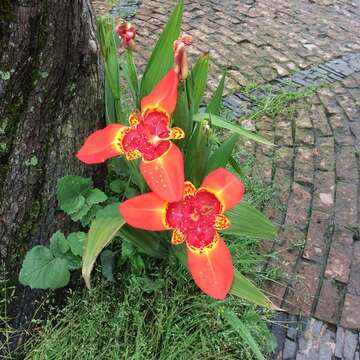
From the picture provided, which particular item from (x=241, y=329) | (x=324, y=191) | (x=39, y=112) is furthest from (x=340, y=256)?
(x=39, y=112)

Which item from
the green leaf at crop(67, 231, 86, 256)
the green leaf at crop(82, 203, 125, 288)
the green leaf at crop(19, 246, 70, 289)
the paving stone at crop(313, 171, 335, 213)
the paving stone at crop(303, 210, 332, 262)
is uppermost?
the green leaf at crop(82, 203, 125, 288)

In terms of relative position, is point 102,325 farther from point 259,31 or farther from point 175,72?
point 259,31

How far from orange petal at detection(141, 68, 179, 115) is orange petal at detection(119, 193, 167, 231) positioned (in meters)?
0.27

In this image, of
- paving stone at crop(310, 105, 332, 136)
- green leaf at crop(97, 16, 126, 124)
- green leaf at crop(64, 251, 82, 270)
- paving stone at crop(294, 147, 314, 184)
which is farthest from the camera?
paving stone at crop(310, 105, 332, 136)

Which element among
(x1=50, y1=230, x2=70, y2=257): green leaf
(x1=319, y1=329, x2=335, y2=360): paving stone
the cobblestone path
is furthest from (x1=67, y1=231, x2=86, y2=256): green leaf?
(x1=319, y1=329, x2=335, y2=360): paving stone

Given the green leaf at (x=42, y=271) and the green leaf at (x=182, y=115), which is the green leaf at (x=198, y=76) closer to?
the green leaf at (x=182, y=115)

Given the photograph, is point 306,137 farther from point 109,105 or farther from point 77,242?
point 77,242

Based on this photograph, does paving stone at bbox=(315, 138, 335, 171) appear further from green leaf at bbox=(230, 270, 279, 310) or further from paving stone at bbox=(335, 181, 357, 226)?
green leaf at bbox=(230, 270, 279, 310)

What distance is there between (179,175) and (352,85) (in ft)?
9.57

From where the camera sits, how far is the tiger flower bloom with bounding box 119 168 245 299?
1.53m

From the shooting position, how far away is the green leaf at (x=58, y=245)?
198 centimetres

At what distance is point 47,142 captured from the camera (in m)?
1.91

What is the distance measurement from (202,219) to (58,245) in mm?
665

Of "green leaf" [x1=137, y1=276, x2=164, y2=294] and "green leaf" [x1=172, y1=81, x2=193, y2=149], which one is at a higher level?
"green leaf" [x1=172, y1=81, x2=193, y2=149]
